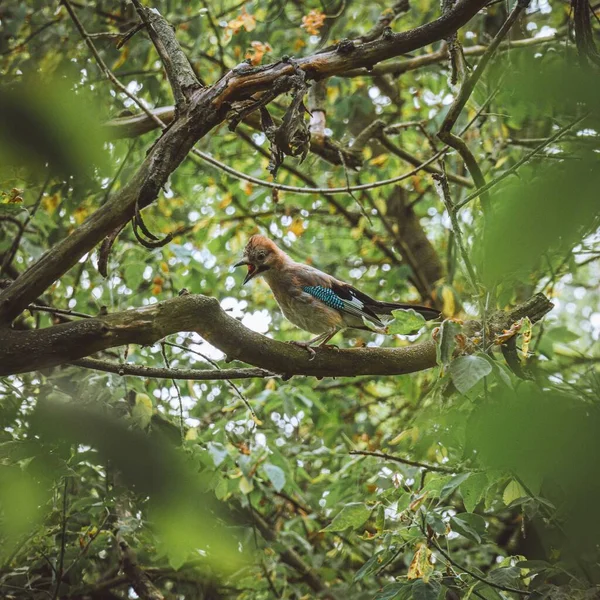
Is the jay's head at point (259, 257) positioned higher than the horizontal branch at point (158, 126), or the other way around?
the horizontal branch at point (158, 126)

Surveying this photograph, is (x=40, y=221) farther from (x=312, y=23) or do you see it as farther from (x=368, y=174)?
(x=368, y=174)

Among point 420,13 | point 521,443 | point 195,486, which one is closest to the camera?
point 521,443

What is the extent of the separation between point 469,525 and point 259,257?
235 cm

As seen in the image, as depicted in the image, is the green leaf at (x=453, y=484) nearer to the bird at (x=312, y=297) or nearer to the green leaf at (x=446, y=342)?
the green leaf at (x=446, y=342)

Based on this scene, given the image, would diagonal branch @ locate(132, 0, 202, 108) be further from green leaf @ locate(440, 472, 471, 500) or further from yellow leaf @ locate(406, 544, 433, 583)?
yellow leaf @ locate(406, 544, 433, 583)

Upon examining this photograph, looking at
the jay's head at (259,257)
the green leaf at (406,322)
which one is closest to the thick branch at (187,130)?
the green leaf at (406,322)

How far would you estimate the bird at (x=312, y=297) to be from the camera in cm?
445

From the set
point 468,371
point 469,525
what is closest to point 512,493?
point 469,525

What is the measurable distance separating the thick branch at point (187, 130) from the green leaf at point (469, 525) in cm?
188

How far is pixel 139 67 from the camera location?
600cm

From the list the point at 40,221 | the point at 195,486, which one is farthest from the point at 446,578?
the point at 40,221

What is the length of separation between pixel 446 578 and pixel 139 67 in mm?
4972

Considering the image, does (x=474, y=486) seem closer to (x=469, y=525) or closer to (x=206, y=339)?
(x=469, y=525)

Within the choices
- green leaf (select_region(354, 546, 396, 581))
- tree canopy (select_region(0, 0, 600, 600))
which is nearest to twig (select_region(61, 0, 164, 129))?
tree canopy (select_region(0, 0, 600, 600))
